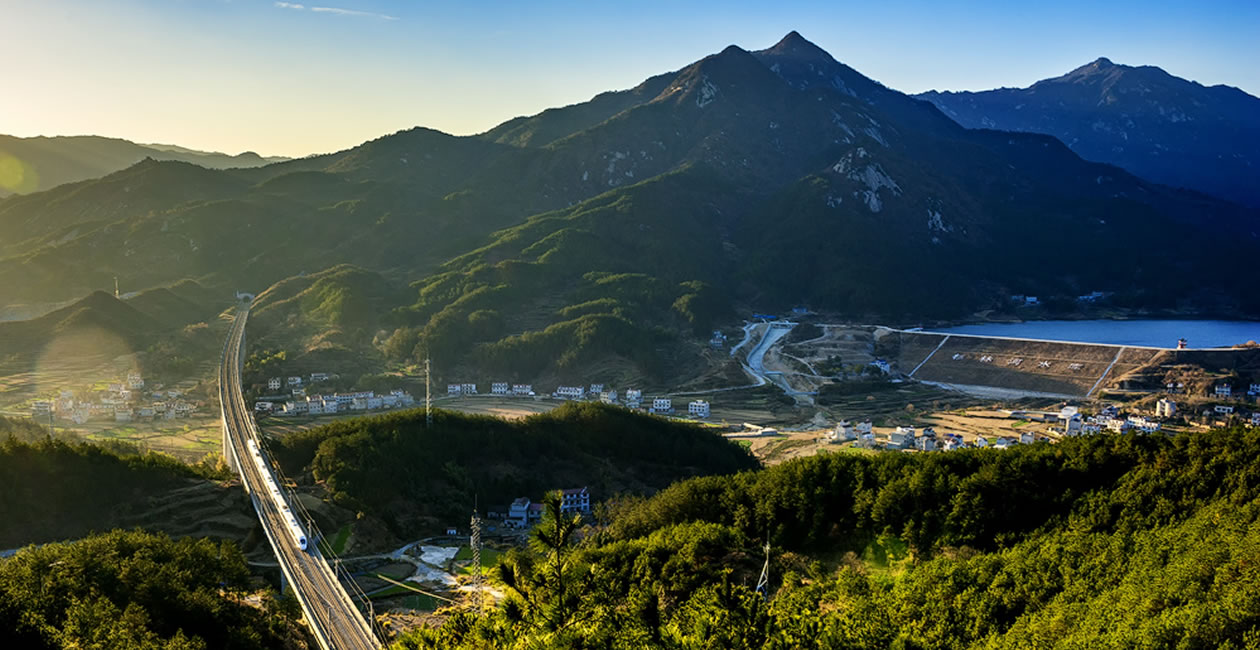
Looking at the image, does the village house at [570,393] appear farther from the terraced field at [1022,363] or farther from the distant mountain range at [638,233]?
the terraced field at [1022,363]

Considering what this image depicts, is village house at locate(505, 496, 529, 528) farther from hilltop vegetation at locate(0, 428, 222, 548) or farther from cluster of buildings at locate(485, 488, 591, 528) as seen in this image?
hilltop vegetation at locate(0, 428, 222, 548)

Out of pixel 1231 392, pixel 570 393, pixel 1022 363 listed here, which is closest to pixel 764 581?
pixel 570 393

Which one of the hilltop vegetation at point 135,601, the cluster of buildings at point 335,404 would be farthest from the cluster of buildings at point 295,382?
the hilltop vegetation at point 135,601

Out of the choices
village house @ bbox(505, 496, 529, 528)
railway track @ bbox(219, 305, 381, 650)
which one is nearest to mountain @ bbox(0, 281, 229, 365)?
railway track @ bbox(219, 305, 381, 650)

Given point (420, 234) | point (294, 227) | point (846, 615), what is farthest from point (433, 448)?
point (294, 227)

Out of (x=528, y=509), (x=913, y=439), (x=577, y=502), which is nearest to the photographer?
(x=528, y=509)

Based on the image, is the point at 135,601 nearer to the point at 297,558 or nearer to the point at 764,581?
the point at 297,558
